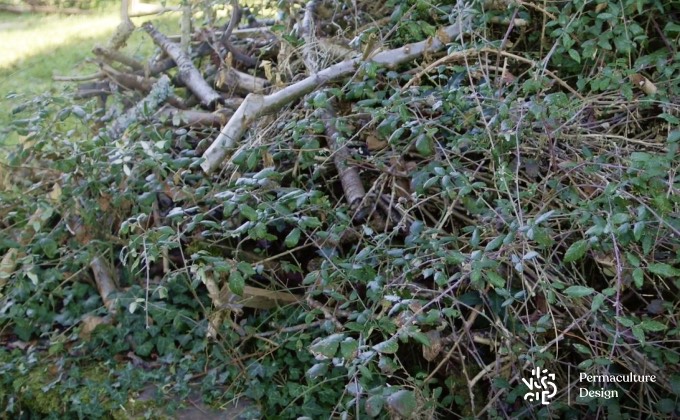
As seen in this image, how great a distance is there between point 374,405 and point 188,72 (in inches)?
114

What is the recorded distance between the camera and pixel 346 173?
3674 millimetres

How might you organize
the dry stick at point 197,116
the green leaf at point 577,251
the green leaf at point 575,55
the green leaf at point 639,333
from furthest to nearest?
the dry stick at point 197,116, the green leaf at point 575,55, the green leaf at point 577,251, the green leaf at point 639,333

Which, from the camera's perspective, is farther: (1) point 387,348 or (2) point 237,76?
(2) point 237,76

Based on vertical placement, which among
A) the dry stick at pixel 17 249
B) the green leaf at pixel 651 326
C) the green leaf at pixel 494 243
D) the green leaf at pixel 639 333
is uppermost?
the green leaf at pixel 494 243

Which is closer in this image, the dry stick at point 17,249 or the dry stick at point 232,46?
the dry stick at point 17,249

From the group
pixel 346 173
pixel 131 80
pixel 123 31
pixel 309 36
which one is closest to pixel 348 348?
pixel 346 173

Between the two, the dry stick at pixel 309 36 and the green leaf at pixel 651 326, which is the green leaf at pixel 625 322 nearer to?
the green leaf at pixel 651 326

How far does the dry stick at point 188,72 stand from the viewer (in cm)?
456

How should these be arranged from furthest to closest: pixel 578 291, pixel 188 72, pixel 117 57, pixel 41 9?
pixel 41 9, pixel 117 57, pixel 188 72, pixel 578 291

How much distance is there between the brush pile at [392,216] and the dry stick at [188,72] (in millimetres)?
25

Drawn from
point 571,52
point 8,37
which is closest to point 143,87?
point 571,52

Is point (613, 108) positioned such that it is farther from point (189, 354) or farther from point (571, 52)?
point (189, 354)

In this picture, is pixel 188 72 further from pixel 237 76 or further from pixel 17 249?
pixel 17 249

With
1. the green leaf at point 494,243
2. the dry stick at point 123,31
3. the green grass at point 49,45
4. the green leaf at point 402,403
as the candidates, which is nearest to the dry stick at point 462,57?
the green leaf at point 494,243
